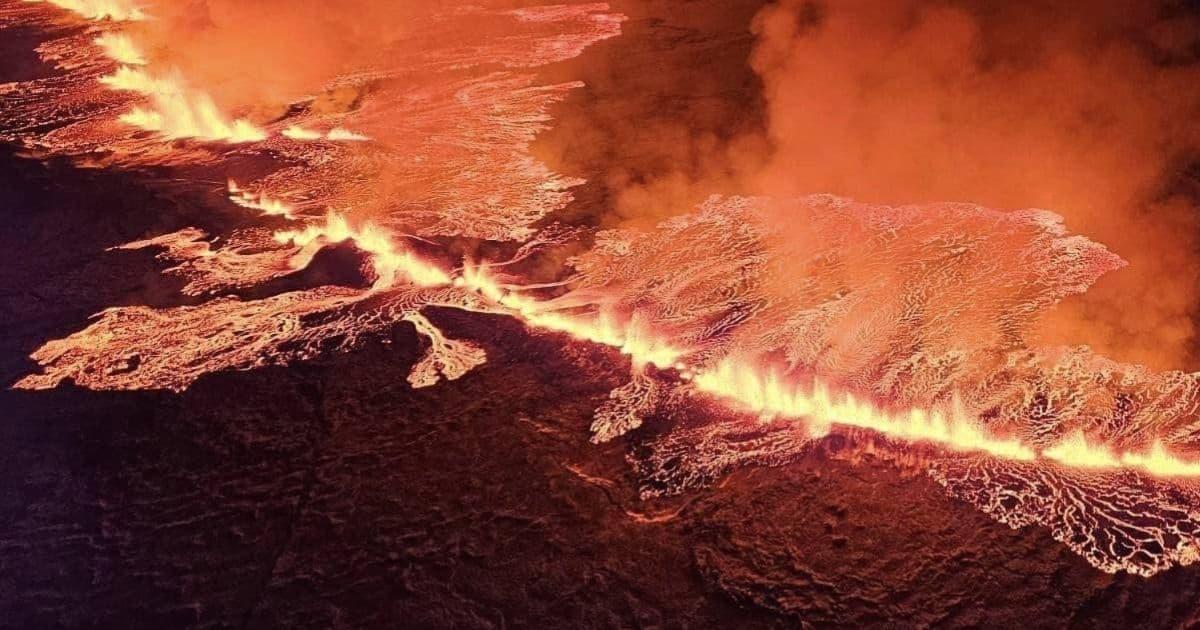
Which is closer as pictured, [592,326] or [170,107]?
[592,326]

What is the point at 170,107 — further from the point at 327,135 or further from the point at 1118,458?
the point at 1118,458

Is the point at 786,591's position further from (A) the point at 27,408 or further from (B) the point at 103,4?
(B) the point at 103,4

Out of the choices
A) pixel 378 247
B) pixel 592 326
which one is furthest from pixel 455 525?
pixel 378 247

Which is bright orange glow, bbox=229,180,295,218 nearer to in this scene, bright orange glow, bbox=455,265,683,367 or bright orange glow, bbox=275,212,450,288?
bright orange glow, bbox=275,212,450,288

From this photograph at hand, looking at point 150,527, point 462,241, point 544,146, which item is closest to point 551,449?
point 150,527

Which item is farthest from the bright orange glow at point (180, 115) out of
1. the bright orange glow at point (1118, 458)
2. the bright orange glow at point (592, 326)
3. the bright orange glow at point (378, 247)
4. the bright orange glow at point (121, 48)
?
the bright orange glow at point (1118, 458)

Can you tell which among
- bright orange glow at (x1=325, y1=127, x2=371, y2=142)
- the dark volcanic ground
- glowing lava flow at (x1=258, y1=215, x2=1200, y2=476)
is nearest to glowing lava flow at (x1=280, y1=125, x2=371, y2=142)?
bright orange glow at (x1=325, y1=127, x2=371, y2=142)
